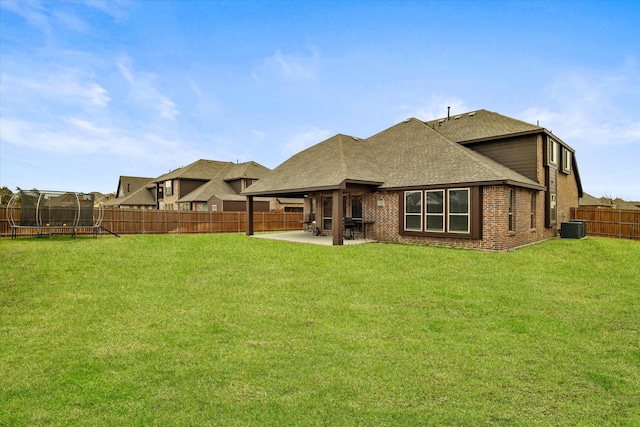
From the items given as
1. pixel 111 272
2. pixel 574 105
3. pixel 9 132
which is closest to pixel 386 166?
pixel 574 105

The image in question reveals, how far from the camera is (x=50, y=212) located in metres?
16.6

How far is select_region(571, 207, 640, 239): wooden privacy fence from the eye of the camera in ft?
63.0

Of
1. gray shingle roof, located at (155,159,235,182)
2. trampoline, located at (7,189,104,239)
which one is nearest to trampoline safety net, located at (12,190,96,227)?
trampoline, located at (7,189,104,239)

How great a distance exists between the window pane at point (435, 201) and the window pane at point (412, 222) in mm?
700

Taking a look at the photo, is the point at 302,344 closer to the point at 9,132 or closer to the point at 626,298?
the point at 626,298

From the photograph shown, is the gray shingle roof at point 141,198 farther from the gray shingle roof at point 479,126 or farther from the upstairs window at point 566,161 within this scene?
the upstairs window at point 566,161

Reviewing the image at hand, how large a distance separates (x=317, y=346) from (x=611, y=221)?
2360 centimetres

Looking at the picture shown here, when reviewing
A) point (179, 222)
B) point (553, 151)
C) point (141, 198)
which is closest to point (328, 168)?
point (553, 151)

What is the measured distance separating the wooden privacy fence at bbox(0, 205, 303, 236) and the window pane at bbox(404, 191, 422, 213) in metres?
12.9

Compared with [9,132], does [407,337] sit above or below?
below

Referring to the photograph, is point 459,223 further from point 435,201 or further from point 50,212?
point 50,212

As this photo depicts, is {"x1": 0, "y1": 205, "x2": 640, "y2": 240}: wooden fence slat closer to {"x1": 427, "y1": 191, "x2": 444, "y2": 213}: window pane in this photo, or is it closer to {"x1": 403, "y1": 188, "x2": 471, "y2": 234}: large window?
{"x1": 403, "y1": 188, "x2": 471, "y2": 234}: large window

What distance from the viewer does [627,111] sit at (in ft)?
61.0

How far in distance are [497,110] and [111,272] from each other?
21653 millimetres
